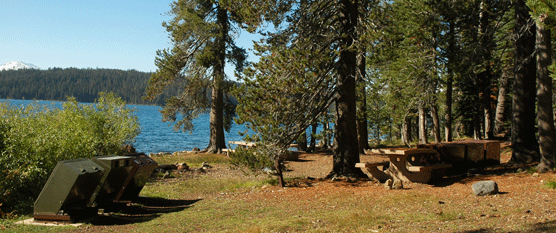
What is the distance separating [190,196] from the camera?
12.5 m

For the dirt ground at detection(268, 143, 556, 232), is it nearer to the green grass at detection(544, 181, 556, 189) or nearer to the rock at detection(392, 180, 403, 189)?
the green grass at detection(544, 181, 556, 189)

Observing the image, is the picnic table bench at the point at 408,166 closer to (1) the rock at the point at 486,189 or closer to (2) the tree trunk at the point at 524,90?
(1) the rock at the point at 486,189

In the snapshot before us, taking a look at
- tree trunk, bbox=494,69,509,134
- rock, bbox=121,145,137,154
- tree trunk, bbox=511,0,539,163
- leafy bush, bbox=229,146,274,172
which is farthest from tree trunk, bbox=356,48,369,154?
rock, bbox=121,145,137,154

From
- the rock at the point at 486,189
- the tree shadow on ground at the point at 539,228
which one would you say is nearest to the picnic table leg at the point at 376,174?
the rock at the point at 486,189

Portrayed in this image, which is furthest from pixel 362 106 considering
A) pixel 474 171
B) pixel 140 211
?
pixel 140 211

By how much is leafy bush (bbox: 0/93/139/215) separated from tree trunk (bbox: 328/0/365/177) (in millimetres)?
7344

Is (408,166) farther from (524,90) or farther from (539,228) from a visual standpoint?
(539,228)

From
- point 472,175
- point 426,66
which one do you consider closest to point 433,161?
point 472,175

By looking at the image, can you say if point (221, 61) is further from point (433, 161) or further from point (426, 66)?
point (433, 161)

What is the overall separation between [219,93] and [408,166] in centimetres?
Answer: 1616

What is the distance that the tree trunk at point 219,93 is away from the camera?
24516 millimetres

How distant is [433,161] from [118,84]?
199971 mm

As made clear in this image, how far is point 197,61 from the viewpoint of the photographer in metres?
23.7

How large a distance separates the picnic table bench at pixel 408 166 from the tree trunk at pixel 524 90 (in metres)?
2.61
